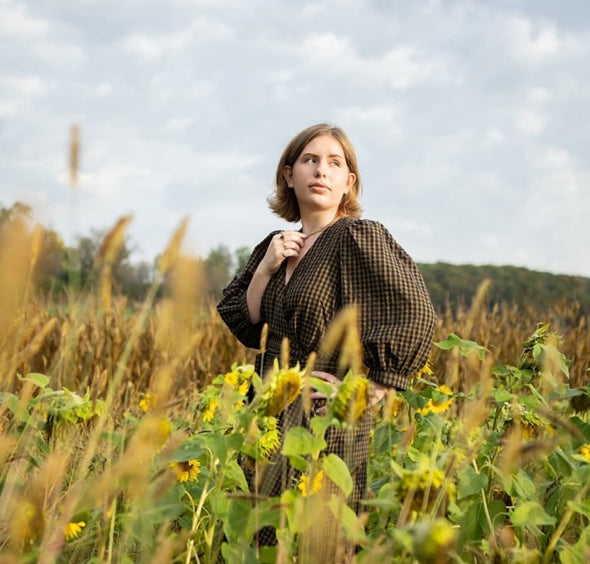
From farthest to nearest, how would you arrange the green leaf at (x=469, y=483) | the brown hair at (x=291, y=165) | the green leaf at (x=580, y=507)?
the brown hair at (x=291, y=165) → the green leaf at (x=469, y=483) → the green leaf at (x=580, y=507)

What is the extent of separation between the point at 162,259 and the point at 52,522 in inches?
20.0

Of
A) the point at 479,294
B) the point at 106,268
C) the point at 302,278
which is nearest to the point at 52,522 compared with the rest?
the point at 106,268

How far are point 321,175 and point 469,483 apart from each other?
1010mm

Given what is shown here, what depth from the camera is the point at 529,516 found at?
1.34 m

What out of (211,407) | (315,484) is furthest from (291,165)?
(315,484)

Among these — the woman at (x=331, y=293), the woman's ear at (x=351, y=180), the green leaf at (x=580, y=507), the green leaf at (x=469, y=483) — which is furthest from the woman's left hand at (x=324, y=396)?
the woman's ear at (x=351, y=180)

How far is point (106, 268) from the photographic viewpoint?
1.10 m

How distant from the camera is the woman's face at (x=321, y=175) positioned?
6.79ft

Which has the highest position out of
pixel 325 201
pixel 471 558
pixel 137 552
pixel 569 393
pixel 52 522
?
pixel 325 201

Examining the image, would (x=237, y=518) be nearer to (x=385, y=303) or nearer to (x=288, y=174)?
(x=385, y=303)

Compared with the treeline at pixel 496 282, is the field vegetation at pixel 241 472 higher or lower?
lower

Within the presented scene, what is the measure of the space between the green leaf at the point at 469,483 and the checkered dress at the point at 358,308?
0.36m

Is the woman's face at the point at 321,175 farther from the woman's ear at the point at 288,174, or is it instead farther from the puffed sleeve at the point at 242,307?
the puffed sleeve at the point at 242,307

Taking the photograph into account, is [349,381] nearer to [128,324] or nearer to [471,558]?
[471,558]
